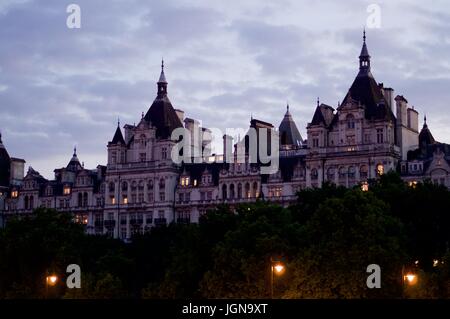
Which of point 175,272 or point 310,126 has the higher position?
point 310,126

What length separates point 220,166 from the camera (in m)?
162

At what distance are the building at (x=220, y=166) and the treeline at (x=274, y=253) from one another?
90.9 feet

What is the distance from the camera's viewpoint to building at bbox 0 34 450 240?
5719 inches

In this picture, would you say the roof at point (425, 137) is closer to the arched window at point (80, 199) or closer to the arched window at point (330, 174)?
the arched window at point (330, 174)

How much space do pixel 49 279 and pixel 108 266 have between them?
505 inches

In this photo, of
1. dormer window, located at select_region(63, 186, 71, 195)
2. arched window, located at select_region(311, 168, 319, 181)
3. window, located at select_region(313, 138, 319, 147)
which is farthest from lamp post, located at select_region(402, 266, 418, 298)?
dormer window, located at select_region(63, 186, 71, 195)

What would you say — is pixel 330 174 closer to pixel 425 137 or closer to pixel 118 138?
pixel 425 137

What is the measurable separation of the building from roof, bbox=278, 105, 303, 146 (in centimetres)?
22

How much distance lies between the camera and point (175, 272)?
10094 centimetres

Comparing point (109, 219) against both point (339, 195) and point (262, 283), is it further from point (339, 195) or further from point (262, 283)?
point (262, 283)

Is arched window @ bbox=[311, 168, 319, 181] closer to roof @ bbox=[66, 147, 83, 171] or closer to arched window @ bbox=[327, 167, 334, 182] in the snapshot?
arched window @ bbox=[327, 167, 334, 182]
